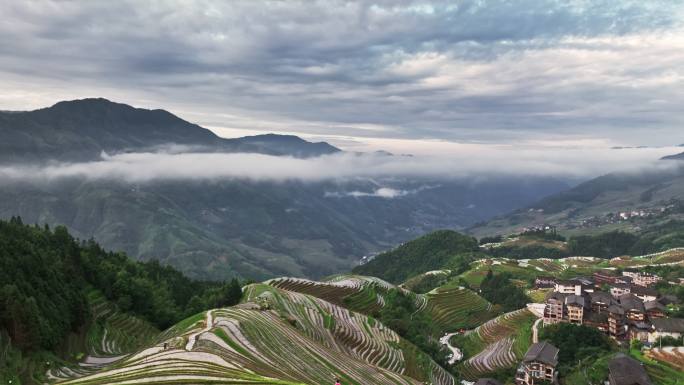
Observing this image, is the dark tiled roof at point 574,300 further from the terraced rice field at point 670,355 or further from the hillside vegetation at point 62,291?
the hillside vegetation at point 62,291

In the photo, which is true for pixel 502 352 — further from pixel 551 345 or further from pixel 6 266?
pixel 6 266

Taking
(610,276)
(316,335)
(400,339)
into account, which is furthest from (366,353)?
(610,276)

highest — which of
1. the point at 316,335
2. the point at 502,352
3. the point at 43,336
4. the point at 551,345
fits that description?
the point at 43,336

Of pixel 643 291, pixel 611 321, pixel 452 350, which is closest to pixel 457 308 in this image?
pixel 452 350

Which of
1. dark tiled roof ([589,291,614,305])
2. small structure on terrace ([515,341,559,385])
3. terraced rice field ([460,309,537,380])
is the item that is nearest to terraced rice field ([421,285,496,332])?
terraced rice field ([460,309,537,380])

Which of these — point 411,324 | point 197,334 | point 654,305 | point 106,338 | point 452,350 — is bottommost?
point 452,350

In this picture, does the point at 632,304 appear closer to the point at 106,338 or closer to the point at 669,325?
the point at 669,325

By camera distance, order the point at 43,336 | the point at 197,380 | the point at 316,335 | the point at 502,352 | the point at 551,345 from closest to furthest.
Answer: the point at 197,380 < the point at 43,336 < the point at 316,335 < the point at 551,345 < the point at 502,352
